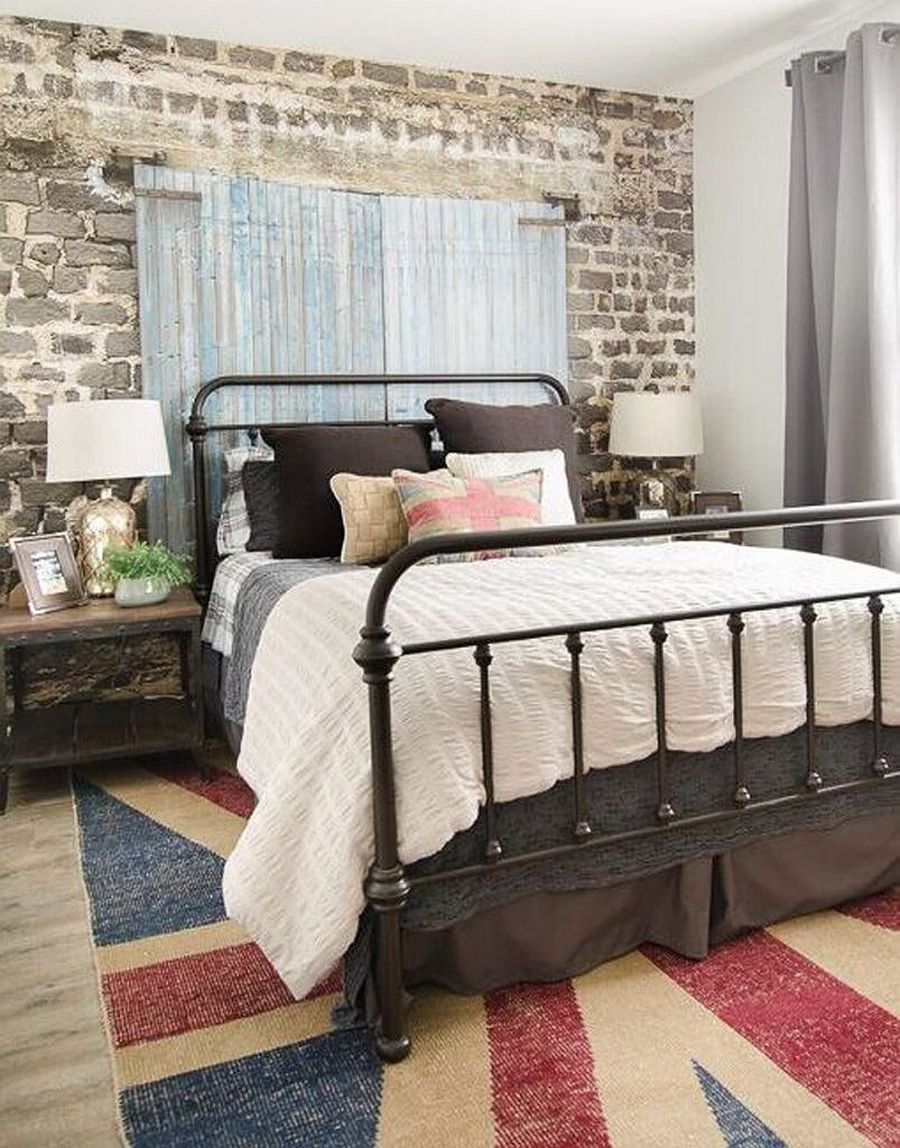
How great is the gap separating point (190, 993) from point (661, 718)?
102 centimetres

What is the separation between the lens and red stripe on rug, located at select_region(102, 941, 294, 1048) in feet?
6.28

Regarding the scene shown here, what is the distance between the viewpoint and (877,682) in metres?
2.18

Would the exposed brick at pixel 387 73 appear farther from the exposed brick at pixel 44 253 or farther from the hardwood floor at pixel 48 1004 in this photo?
the hardwood floor at pixel 48 1004

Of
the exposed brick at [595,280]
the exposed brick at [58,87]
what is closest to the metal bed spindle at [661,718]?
the exposed brick at [595,280]

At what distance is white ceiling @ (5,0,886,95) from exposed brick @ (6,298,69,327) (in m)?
0.92

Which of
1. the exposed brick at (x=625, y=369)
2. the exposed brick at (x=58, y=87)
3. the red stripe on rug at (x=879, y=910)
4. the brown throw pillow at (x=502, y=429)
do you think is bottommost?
the red stripe on rug at (x=879, y=910)

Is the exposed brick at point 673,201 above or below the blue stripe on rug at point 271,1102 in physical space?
above

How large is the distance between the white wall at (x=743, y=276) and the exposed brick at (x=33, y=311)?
8.56ft

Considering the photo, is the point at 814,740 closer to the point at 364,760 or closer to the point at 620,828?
the point at 620,828

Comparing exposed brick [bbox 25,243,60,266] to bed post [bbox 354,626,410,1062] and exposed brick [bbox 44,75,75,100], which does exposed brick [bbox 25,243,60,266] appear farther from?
bed post [bbox 354,626,410,1062]

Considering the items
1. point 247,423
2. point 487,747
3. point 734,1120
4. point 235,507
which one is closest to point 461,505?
point 235,507

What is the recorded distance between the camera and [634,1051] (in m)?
1.77

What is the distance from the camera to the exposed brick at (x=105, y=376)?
3.69m

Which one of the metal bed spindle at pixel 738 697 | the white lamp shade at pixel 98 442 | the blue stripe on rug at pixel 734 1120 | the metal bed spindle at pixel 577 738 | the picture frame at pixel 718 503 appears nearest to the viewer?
the blue stripe on rug at pixel 734 1120
